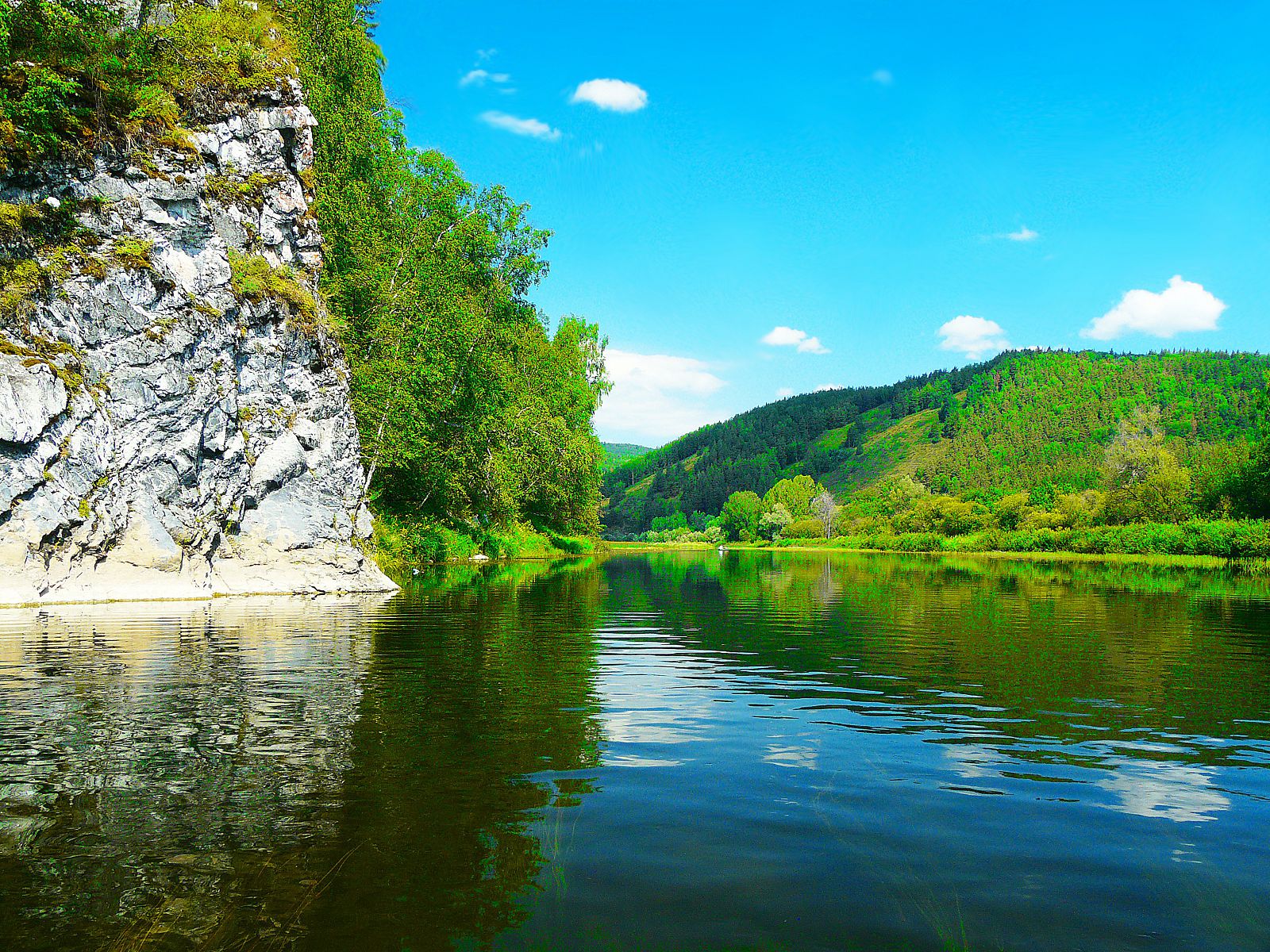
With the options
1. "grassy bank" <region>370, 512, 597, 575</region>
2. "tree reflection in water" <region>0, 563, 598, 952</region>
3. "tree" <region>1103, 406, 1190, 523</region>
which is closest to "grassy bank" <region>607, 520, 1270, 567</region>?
"tree" <region>1103, 406, 1190, 523</region>

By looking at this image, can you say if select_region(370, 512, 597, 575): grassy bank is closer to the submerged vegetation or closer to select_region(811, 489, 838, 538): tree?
the submerged vegetation

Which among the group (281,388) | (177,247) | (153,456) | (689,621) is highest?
(177,247)

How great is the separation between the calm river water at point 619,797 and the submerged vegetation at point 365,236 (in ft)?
60.2

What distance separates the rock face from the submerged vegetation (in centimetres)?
59

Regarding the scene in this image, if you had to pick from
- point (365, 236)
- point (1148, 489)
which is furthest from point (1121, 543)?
point (365, 236)

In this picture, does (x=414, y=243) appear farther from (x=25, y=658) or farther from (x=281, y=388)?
(x=25, y=658)

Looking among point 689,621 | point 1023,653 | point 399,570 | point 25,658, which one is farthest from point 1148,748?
point 399,570

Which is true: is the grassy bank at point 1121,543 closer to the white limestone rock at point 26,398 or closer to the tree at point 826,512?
the tree at point 826,512

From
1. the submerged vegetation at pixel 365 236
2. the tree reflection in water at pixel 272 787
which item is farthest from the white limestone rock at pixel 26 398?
the tree reflection in water at pixel 272 787

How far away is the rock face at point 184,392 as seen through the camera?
23375mm

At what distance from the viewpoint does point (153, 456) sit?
85.4 ft

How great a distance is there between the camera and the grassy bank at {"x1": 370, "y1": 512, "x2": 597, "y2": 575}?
4216cm

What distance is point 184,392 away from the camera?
27.1 meters

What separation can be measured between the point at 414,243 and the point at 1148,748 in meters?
44.6
